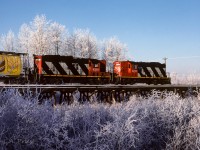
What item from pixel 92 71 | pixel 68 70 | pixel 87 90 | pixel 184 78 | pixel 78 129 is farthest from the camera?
pixel 184 78

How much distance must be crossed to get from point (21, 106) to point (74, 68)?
22940 millimetres

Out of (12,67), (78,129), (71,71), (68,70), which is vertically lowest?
(78,129)

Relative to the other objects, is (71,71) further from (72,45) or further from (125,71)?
(72,45)

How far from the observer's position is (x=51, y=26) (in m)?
61.7

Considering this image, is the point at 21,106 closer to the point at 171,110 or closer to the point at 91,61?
the point at 171,110

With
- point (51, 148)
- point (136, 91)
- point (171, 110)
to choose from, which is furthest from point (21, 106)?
point (136, 91)

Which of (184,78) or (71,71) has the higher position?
(71,71)

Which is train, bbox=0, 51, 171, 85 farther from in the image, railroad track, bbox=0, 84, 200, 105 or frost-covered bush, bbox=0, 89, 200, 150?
frost-covered bush, bbox=0, 89, 200, 150

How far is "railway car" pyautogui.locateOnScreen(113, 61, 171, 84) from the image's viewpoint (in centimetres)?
3653

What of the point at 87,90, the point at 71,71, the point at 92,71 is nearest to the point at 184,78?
the point at 92,71

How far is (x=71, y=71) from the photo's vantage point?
102ft

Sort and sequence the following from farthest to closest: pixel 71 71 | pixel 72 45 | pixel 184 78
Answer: pixel 72 45 < pixel 184 78 < pixel 71 71

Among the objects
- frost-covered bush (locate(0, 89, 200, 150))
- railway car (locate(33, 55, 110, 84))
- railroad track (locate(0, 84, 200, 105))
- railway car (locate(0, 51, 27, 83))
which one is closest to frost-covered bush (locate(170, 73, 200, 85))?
railway car (locate(33, 55, 110, 84))

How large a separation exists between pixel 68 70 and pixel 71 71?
1.33ft
